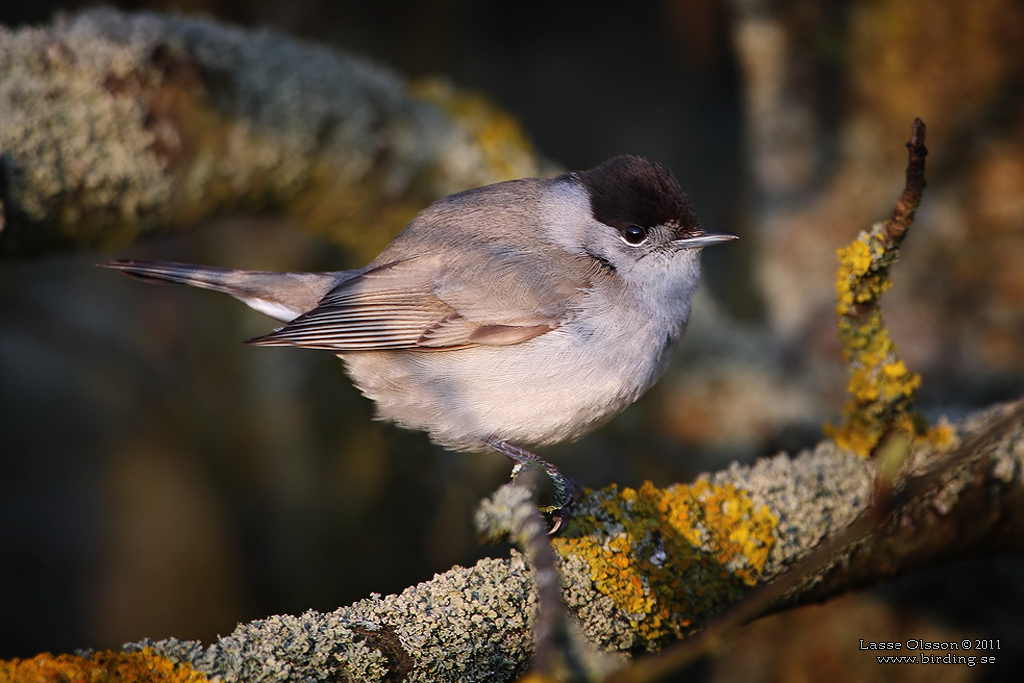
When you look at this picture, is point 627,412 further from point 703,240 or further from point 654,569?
point 654,569

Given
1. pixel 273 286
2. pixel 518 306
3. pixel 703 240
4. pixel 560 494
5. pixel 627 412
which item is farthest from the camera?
pixel 627 412

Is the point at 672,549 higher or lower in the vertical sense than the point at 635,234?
lower

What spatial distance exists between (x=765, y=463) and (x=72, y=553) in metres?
5.46

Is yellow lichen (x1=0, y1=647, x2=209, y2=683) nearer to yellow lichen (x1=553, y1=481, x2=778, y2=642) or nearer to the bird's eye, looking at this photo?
yellow lichen (x1=553, y1=481, x2=778, y2=642)

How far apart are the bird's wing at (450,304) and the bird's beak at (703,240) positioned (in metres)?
0.36

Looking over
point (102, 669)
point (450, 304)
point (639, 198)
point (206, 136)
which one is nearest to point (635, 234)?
point (639, 198)

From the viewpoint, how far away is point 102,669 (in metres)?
1.98

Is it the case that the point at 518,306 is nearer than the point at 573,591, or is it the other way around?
the point at 573,591

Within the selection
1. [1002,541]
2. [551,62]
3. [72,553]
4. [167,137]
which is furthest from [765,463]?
[72,553]

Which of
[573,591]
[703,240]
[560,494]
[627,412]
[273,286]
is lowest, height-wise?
[573,591]

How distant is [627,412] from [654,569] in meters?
2.35

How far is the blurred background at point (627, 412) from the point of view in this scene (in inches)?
164

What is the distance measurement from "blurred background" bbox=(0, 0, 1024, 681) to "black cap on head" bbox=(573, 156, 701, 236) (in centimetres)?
149

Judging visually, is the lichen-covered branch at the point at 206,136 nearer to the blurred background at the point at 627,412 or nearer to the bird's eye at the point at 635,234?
the blurred background at the point at 627,412
